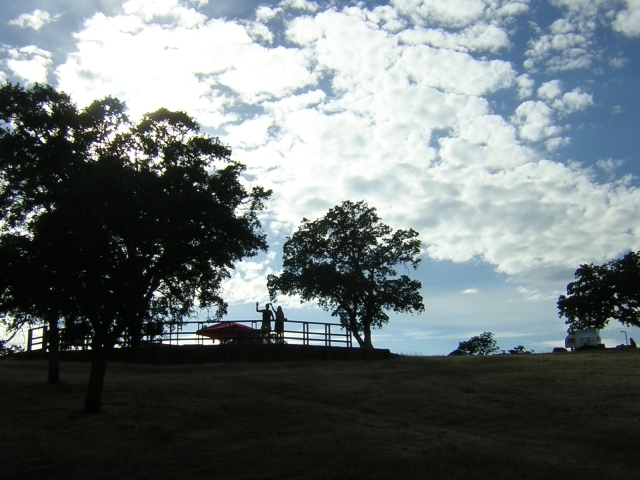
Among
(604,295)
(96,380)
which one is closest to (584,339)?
(604,295)

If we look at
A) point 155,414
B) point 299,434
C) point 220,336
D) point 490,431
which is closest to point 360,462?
point 299,434

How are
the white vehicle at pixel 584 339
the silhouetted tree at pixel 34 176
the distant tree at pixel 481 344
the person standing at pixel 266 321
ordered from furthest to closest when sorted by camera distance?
the distant tree at pixel 481 344 → the white vehicle at pixel 584 339 → the person standing at pixel 266 321 → the silhouetted tree at pixel 34 176

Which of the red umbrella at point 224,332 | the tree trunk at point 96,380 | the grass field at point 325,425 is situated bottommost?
the grass field at point 325,425

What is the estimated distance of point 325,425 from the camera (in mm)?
20312

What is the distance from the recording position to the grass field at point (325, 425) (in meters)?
15.8

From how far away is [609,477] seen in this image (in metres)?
15.3

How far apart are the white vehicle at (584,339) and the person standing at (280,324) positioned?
2984 centimetres

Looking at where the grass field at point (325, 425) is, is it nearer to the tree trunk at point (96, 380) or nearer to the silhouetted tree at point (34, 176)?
the tree trunk at point (96, 380)

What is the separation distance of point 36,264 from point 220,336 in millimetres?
19352

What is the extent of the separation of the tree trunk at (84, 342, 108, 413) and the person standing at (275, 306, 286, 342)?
17.2 metres

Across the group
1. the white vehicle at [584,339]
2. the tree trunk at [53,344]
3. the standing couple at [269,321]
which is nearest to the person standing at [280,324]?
the standing couple at [269,321]

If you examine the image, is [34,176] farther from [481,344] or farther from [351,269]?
[481,344]

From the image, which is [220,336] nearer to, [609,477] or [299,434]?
[299,434]

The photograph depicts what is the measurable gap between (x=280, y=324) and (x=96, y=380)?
18.7 m
